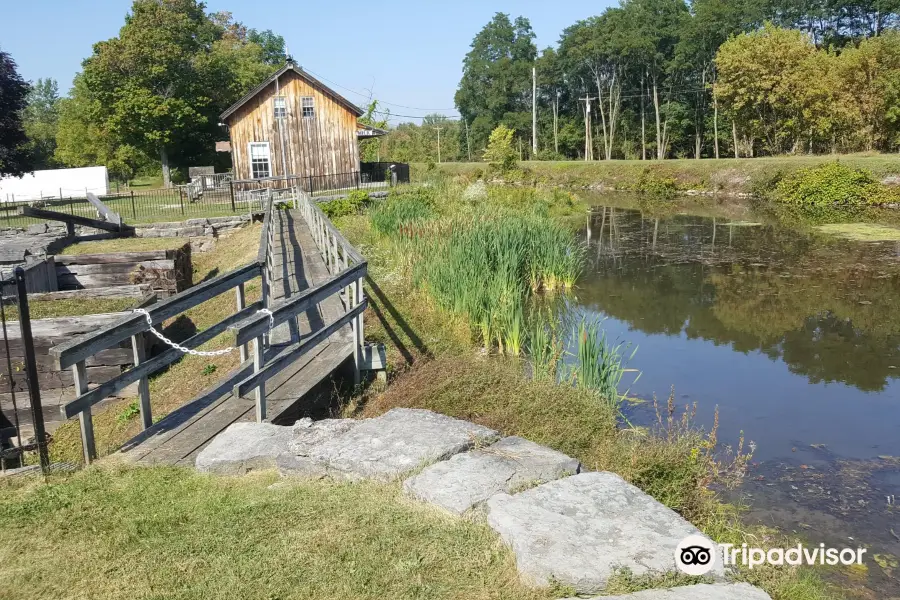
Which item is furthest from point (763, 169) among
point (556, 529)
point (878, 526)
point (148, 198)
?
point (556, 529)

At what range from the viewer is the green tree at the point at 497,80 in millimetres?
78438

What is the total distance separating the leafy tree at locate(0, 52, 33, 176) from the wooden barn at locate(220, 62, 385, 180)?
32.6ft

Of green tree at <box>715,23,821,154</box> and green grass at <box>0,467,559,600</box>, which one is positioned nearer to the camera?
green grass at <box>0,467,559,600</box>

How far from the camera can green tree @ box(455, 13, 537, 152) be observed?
257ft

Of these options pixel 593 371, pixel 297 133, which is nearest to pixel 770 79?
pixel 297 133

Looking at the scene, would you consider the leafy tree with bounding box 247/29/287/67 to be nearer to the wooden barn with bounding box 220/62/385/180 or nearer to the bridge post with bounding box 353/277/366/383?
the wooden barn with bounding box 220/62/385/180

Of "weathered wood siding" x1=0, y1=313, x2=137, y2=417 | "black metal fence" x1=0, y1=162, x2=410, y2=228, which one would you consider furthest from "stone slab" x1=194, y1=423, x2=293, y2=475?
"black metal fence" x1=0, y1=162, x2=410, y2=228

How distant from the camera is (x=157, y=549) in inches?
161

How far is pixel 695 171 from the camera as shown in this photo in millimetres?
45438

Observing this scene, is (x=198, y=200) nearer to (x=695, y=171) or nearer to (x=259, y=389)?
(x=259, y=389)

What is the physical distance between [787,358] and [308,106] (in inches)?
1105

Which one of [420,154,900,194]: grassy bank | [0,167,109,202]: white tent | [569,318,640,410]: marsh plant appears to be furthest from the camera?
[0,167,109,202]: white tent

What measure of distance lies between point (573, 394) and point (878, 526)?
2979 millimetres

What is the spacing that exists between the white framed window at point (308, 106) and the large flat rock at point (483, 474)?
32.1m
